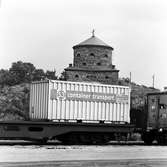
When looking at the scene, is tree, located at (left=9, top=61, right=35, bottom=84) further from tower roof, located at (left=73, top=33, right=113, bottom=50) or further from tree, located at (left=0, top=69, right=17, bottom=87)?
tower roof, located at (left=73, top=33, right=113, bottom=50)

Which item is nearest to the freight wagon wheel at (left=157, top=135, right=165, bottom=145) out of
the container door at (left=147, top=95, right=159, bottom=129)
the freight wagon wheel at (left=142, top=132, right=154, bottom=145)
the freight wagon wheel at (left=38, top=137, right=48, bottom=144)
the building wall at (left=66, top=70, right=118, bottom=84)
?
the freight wagon wheel at (left=142, top=132, right=154, bottom=145)

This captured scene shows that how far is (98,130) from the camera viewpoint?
24719mm

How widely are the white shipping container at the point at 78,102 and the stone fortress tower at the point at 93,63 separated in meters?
32.6

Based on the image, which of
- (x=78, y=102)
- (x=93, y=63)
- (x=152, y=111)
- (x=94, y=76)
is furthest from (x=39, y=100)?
(x=93, y=63)

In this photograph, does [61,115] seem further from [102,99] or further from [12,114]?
[12,114]

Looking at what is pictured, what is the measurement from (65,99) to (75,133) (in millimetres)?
1863

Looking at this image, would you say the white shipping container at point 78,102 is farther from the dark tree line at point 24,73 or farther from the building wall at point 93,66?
the dark tree line at point 24,73

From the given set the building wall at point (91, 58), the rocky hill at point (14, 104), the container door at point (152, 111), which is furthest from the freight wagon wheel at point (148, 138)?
the building wall at point (91, 58)

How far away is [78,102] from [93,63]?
122 feet

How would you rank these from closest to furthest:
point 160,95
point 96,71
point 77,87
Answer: point 77,87
point 160,95
point 96,71

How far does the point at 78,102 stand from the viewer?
2461 centimetres

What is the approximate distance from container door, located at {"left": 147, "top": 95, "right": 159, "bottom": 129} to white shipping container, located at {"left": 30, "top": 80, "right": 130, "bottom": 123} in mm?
2031

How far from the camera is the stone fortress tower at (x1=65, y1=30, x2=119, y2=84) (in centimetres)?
5913

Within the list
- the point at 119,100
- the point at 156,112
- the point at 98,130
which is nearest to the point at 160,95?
the point at 156,112
